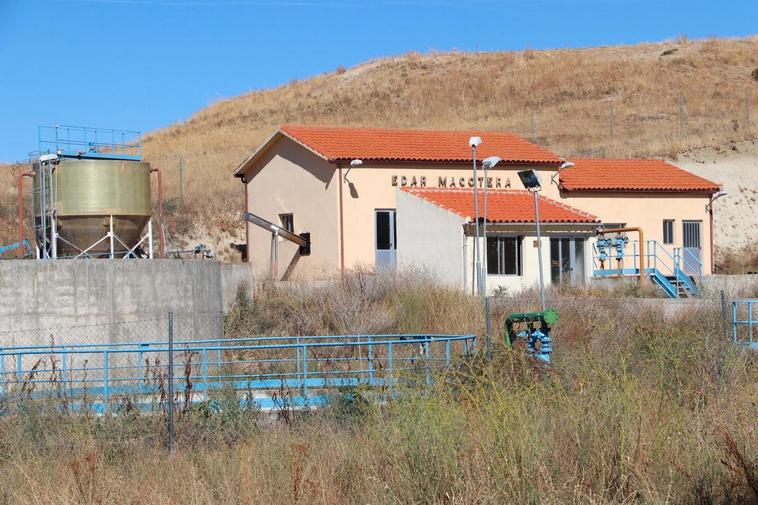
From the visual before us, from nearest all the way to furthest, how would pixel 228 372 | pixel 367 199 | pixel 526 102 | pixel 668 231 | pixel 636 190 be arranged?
pixel 228 372, pixel 367 199, pixel 636 190, pixel 668 231, pixel 526 102

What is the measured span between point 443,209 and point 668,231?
1124cm

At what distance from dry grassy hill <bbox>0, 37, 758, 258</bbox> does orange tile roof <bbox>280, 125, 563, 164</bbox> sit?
1512 centimetres

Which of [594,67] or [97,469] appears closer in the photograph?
[97,469]

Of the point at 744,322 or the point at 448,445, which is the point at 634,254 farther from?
the point at 448,445

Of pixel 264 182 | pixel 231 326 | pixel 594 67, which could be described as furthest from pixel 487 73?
pixel 231 326

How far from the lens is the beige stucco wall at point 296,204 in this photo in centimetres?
3366

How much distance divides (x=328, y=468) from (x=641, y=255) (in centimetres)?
2378

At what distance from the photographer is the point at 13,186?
50250 mm

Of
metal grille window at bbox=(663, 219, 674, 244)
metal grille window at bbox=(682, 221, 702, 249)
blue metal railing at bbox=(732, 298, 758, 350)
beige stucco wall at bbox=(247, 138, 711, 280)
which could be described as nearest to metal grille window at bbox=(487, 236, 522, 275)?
beige stucco wall at bbox=(247, 138, 711, 280)

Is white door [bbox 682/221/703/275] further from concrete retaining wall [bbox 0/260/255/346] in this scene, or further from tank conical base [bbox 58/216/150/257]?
tank conical base [bbox 58/216/150/257]

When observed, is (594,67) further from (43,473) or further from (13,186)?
(43,473)

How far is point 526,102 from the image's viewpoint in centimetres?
7500

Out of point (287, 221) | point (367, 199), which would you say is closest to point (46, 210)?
point (367, 199)

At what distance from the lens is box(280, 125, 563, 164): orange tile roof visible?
3422 cm
